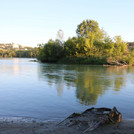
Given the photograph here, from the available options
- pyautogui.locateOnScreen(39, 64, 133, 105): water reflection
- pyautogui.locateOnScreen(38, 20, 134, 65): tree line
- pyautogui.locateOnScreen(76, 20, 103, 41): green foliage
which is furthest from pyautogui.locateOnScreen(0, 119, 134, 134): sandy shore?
pyautogui.locateOnScreen(76, 20, 103, 41): green foliage

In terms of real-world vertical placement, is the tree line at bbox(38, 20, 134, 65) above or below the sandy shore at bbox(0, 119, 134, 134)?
above

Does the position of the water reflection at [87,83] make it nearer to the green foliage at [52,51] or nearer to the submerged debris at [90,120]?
the submerged debris at [90,120]

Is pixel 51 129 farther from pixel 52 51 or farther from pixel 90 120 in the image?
pixel 52 51

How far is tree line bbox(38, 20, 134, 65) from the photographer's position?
5461cm

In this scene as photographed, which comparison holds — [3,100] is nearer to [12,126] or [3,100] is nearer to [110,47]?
[12,126]

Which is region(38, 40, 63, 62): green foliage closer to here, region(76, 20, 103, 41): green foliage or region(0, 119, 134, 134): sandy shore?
region(76, 20, 103, 41): green foliage

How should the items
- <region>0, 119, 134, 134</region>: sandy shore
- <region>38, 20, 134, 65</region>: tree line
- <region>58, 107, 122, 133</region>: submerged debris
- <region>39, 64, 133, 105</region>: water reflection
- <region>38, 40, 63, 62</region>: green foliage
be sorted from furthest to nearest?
1. <region>38, 40, 63, 62</region>: green foliage
2. <region>38, 20, 134, 65</region>: tree line
3. <region>39, 64, 133, 105</region>: water reflection
4. <region>58, 107, 122, 133</region>: submerged debris
5. <region>0, 119, 134, 134</region>: sandy shore

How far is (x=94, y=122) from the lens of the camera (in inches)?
213

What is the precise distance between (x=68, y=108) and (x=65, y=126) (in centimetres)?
309

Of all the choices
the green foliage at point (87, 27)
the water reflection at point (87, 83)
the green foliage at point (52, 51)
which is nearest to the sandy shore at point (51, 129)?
the water reflection at point (87, 83)

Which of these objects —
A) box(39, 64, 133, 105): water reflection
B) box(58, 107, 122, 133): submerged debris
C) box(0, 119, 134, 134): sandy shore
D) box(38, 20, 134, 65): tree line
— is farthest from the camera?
box(38, 20, 134, 65): tree line

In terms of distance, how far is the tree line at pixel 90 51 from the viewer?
179ft

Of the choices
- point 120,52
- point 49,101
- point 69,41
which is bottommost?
point 49,101

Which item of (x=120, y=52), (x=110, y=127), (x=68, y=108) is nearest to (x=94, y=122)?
(x=110, y=127)
